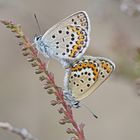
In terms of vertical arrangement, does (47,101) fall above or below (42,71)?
above

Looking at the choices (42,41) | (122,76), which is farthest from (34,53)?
(122,76)

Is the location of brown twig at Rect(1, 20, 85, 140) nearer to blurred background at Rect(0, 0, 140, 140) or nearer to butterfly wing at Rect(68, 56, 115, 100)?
butterfly wing at Rect(68, 56, 115, 100)

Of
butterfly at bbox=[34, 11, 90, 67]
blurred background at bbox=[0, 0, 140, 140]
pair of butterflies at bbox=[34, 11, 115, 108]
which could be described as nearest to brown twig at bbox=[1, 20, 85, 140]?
pair of butterflies at bbox=[34, 11, 115, 108]

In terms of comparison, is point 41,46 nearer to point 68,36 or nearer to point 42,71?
point 68,36

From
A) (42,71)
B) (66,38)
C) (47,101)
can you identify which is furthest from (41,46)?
(47,101)

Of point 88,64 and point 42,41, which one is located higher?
point 42,41

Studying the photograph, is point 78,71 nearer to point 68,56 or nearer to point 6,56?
point 68,56
